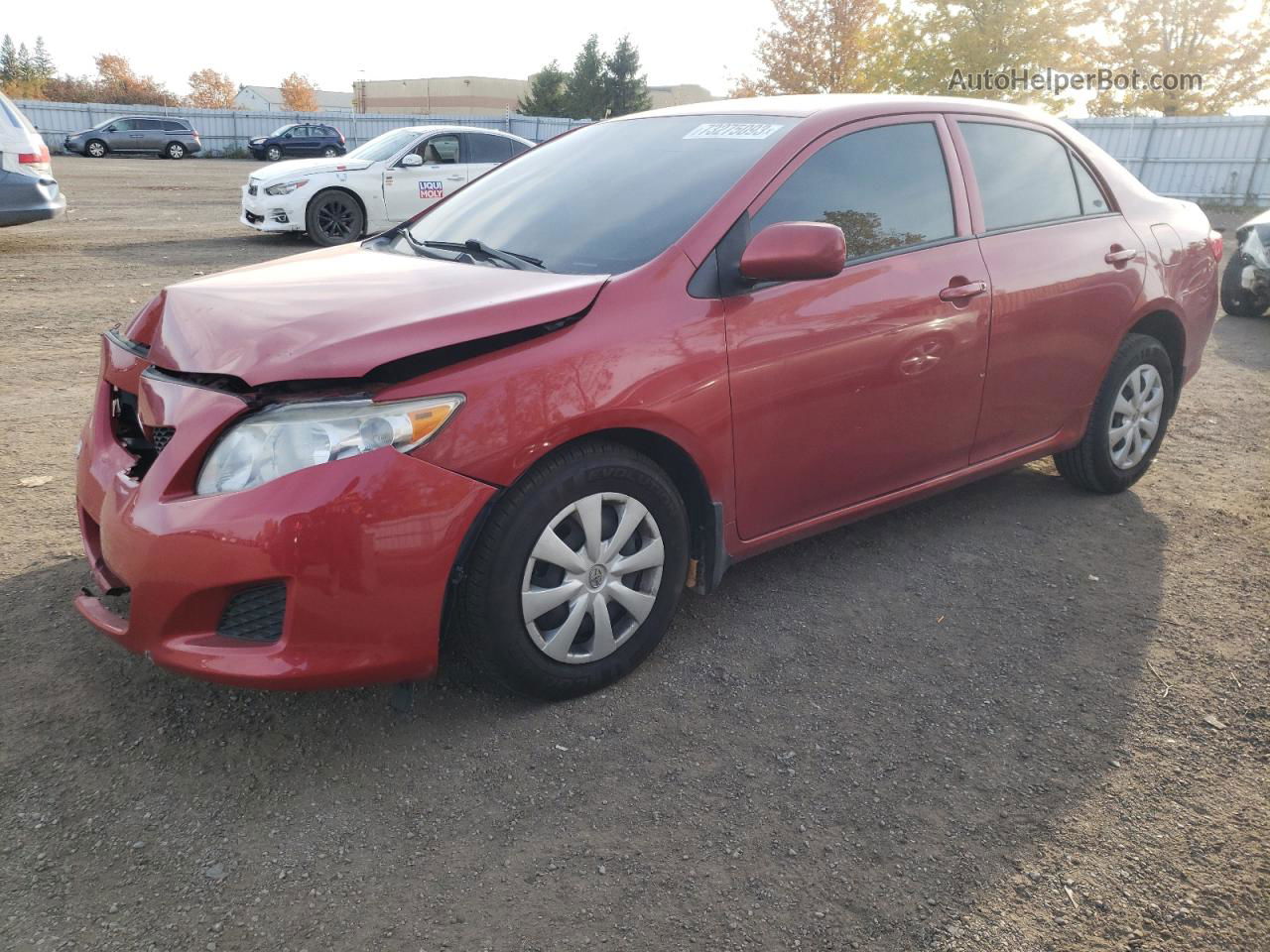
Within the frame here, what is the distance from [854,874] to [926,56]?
3061cm

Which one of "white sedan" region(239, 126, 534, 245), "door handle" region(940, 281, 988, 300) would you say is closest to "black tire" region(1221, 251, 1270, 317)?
"door handle" region(940, 281, 988, 300)

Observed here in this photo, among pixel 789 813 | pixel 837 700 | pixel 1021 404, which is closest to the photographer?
pixel 789 813

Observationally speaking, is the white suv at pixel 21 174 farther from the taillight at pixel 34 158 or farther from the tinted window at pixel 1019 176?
the tinted window at pixel 1019 176

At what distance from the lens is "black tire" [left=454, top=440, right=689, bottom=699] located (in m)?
2.61

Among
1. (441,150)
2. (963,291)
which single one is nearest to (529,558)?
(963,291)

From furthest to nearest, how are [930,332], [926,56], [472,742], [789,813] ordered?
[926,56], [930,332], [472,742], [789,813]

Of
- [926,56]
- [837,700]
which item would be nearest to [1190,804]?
[837,700]

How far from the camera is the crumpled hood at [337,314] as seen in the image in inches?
96.5

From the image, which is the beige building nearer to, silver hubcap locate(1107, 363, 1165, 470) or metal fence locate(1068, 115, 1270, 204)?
metal fence locate(1068, 115, 1270, 204)

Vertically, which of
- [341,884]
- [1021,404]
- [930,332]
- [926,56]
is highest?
[926,56]

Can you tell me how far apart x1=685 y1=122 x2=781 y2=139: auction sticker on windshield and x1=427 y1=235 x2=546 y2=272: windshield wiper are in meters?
0.81

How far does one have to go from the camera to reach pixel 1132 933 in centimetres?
215

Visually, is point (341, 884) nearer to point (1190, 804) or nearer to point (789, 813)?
point (789, 813)

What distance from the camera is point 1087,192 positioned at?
4309mm
